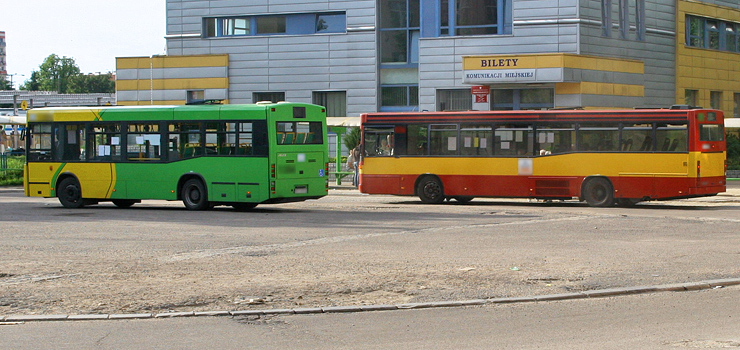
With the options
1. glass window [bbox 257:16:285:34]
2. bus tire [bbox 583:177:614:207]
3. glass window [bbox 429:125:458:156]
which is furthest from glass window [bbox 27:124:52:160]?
glass window [bbox 257:16:285:34]

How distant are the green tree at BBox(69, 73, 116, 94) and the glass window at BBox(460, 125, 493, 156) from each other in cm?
13813

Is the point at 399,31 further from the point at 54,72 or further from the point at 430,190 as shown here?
the point at 54,72

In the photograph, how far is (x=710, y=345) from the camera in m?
7.90

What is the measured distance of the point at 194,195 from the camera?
2428 cm

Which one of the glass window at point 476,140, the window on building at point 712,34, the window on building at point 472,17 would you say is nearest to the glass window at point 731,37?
the window on building at point 712,34

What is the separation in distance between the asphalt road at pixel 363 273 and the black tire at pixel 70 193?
119 inches

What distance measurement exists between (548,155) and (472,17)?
2113 centimetres

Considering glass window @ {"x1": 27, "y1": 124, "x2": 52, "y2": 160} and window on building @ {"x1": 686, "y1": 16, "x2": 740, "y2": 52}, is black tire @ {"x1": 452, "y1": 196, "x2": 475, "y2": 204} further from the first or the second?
window on building @ {"x1": 686, "y1": 16, "x2": 740, "y2": 52}

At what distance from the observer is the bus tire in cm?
2520

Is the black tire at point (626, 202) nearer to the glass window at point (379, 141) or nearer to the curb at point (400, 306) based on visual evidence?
the glass window at point (379, 141)

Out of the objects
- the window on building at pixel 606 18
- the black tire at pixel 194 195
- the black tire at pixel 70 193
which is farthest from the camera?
the window on building at pixel 606 18

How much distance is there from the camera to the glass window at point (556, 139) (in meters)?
25.7

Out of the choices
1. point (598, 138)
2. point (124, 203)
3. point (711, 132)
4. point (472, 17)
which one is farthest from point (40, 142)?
point (472, 17)

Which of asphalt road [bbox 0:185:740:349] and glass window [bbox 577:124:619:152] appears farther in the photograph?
glass window [bbox 577:124:619:152]
